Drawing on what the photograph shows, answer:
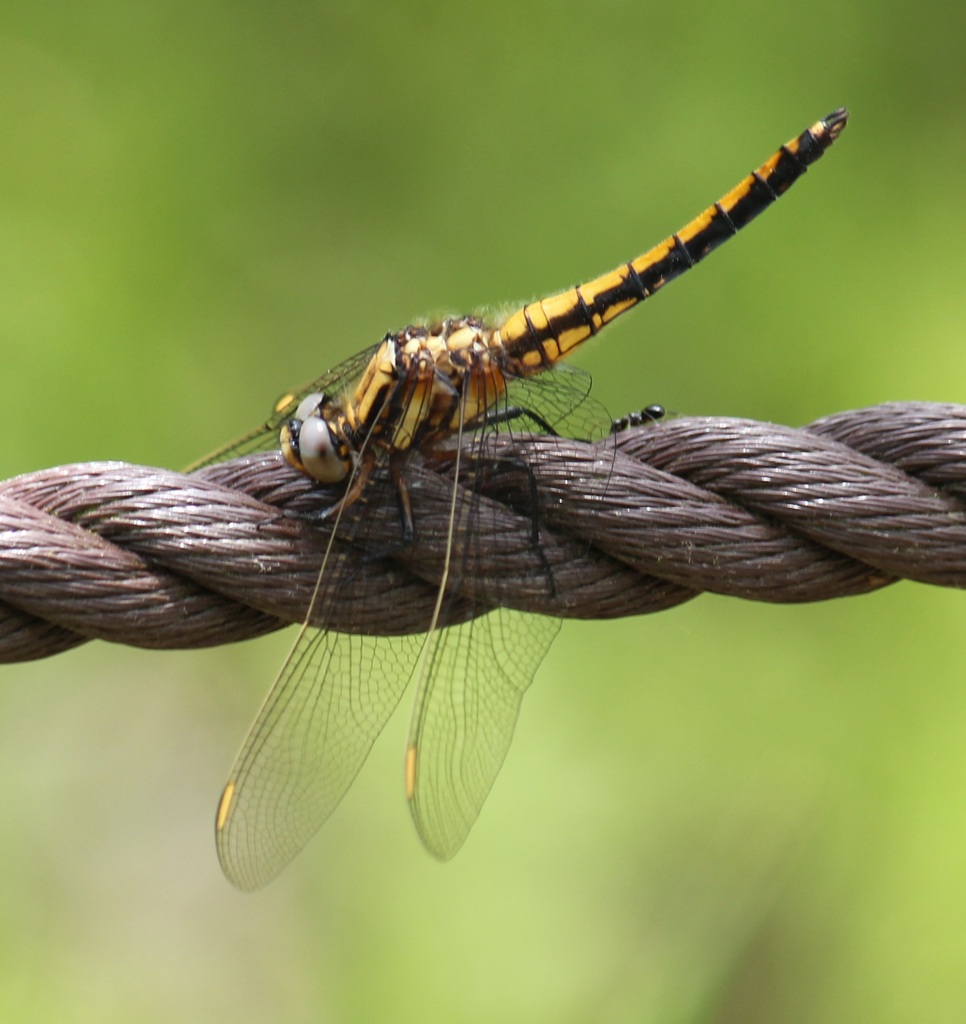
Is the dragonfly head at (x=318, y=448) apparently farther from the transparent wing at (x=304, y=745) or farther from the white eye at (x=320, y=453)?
the transparent wing at (x=304, y=745)

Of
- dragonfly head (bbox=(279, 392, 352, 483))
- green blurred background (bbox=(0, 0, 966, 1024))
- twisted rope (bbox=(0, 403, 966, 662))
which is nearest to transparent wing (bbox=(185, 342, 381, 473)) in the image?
dragonfly head (bbox=(279, 392, 352, 483))

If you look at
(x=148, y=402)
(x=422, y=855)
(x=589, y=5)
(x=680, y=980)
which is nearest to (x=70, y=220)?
(x=148, y=402)

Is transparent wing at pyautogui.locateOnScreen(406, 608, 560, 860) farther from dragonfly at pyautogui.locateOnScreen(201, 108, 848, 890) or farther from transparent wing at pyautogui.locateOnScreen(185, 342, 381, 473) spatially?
transparent wing at pyautogui.locateOnScreen(185, 342, 381, 473)

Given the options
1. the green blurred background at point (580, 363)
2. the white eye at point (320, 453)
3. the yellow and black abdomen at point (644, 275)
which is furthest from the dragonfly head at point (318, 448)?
the green blurred background at point (580, 363)

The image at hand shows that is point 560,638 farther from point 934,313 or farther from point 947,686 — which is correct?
point 934,313

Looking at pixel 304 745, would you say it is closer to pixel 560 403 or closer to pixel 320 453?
pixel 320 453

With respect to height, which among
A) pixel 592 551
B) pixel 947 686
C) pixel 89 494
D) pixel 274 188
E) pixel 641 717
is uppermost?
pixel 274 188
